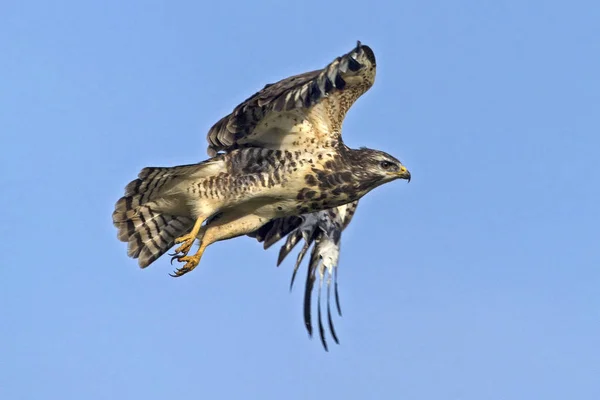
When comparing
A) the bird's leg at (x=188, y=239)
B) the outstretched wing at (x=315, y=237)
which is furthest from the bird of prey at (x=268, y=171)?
the outstretched wing at (x=315, y=237)

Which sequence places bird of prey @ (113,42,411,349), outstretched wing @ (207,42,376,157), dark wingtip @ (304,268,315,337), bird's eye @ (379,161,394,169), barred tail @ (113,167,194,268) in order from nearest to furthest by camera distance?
outstretched wing @ (207,42,376,157)
bird of prey @ (113,42,411,349)
bird's eye @ (379,161,394,169)
barred tail @ (113,167,194,268)
dark wingtip @ (304,268,315,337)

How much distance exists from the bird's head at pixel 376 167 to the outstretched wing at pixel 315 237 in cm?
206

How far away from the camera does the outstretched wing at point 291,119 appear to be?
45.8 ft

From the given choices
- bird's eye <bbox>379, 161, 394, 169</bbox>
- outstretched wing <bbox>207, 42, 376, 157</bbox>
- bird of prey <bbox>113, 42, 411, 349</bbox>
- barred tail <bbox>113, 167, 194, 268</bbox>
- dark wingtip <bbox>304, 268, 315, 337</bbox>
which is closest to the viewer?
outstretched wing <bbox>207, 42, 376, 157</bbox>

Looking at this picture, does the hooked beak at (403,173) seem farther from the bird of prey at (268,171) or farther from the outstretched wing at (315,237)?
the outstretched wing at (315,237)

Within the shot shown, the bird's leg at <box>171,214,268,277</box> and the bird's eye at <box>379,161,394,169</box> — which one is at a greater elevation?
the bird's eye at <box>379,161,394,169</box>

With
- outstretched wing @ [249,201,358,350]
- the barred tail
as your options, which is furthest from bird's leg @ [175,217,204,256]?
outstretched wing @ [249,201,358,350]

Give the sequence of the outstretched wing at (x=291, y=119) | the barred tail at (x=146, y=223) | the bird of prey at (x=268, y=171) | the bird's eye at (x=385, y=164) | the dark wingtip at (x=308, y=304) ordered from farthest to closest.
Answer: the dark wingtip at (x=308, y=304) < the barred tail at (x=146, y=223) < the bird's eye at (x=385, y=164) < the bird of prey at (x=268, y=171) < the outstretched wing at (x=291, y=119)

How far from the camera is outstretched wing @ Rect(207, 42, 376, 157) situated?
13967mm

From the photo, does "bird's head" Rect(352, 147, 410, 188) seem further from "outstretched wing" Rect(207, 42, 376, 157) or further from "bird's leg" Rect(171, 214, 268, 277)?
"bird's leg" Rect(171, 214, 268, 277)

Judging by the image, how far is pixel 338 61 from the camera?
1298 centimetres

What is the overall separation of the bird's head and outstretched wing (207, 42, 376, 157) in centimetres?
34

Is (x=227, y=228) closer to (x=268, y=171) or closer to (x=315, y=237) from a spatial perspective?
(x=268, y=171)

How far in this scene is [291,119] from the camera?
14.3 meters
